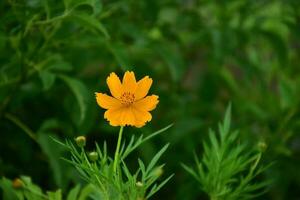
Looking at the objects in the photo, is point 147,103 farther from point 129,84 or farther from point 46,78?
point 46,78

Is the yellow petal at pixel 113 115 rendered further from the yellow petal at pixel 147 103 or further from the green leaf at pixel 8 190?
the green leaf at pixel 8 190

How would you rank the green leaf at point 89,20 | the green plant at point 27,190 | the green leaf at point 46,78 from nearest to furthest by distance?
1. the green plant at point 27,190
2. the green leaf at point 89,20
3. the green leaf at point 46,78

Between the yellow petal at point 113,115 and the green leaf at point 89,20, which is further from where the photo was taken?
the green leaf at point 89,20

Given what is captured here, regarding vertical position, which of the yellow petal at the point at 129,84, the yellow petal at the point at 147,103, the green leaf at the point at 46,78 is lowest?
the yellow petal at the point at 147,103

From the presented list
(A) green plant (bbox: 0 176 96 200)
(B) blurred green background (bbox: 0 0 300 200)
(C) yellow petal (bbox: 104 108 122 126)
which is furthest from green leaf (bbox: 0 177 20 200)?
(C) yellow petal (bbox: 104 108 122 126)

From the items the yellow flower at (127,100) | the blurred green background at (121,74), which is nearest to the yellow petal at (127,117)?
the yellow flower at (127,100)

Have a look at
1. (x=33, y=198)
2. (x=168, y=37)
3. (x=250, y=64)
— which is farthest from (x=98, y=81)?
(x=33, y=198)

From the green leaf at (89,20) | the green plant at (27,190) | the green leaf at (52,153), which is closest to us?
the green plant at (27,190)

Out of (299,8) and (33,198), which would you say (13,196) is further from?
(299,8)
